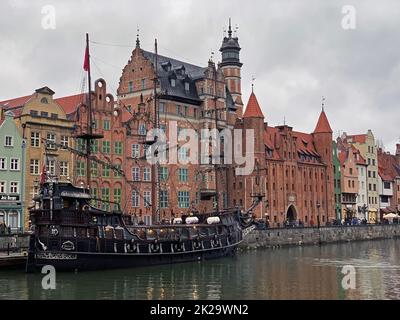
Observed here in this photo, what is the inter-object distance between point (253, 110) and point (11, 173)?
4190cm

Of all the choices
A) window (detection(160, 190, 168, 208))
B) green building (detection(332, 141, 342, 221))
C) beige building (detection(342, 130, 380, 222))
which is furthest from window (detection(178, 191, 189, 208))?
beige building (detection(342, 130, 380, 222))

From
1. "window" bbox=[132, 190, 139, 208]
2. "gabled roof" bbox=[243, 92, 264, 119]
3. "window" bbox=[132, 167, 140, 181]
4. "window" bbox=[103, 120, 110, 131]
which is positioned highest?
"gabled roof" bbox=[243, 92, 264, 119]

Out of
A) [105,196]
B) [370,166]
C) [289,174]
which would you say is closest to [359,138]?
[370,166]

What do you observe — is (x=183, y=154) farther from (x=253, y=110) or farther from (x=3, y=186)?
(x=3, y=186)

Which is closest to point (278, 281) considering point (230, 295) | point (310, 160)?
point (230, 295)

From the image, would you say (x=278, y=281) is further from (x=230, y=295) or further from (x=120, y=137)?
(x=120, y=137)

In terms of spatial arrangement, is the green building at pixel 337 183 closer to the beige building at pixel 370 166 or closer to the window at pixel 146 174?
the beige building at pixel 370 166

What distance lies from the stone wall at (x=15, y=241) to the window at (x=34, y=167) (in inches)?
447

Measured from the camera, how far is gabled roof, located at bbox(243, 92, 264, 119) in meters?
94.2

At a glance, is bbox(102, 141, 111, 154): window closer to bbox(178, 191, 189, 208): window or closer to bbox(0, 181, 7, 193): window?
bbox(178, 191, 189, 208): window

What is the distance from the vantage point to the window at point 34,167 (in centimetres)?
6625

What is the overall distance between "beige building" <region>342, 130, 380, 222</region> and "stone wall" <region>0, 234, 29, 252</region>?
270 ft

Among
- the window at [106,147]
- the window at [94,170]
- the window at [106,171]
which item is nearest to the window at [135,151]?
the window at [106,147]

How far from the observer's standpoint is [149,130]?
78375 millimetres
